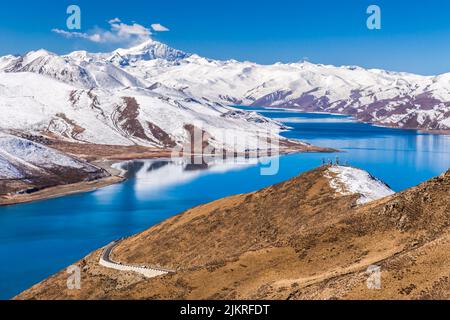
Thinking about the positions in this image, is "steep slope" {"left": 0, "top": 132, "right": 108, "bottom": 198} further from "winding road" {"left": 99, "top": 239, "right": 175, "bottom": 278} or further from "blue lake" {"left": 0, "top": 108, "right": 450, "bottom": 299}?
"winding road" {"left": 99, "top": 239, "right": 175, "bottom": 278}

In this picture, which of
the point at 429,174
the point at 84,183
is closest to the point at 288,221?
the point at 84,183

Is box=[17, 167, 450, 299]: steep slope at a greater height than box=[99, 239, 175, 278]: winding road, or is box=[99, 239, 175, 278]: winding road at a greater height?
box=[17, 167, 450, 299]: steep slope

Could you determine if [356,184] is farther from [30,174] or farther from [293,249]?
[30,174]

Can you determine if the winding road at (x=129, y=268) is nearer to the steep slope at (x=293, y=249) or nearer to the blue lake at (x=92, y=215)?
the steep slope at (x=293, y=249)

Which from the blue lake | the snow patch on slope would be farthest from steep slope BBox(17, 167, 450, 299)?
the blue lake

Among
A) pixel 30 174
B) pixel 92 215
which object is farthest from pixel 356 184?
pixel 30 174

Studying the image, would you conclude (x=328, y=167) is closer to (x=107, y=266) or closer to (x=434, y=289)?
(x=107, y=266)
